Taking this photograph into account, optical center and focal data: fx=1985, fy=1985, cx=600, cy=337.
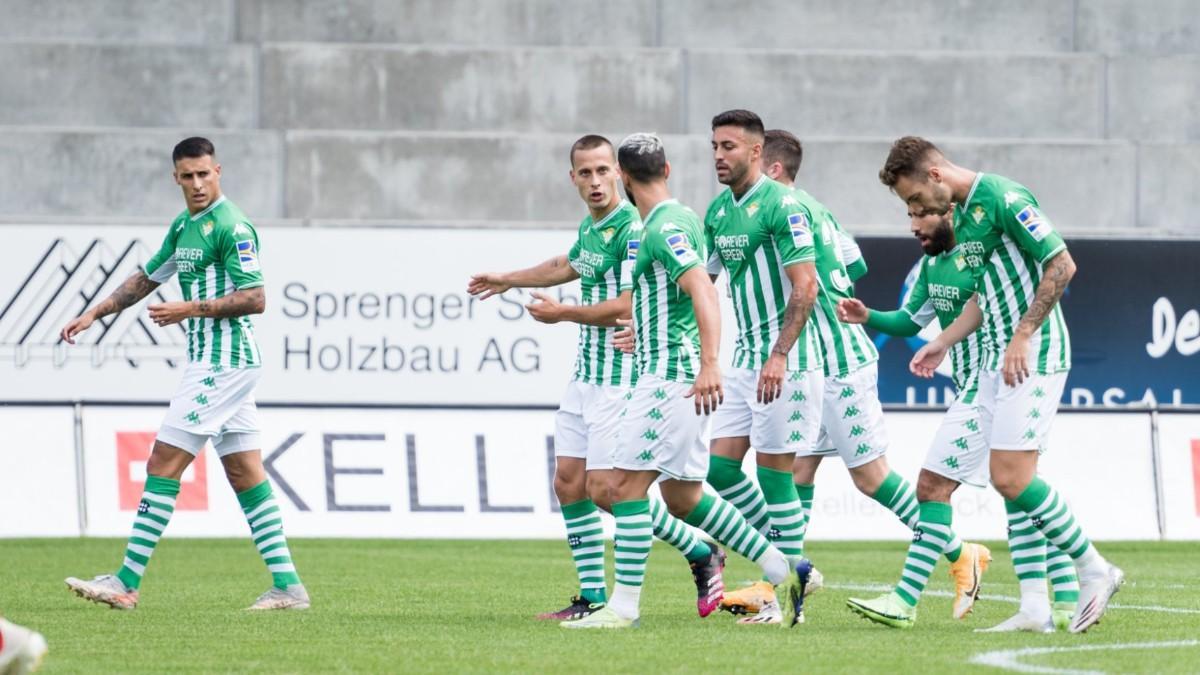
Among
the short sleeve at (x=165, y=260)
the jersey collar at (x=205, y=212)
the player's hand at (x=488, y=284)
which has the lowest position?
the player's hand at (x=488, y=284)

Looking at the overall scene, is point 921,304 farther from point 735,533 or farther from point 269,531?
point 269,531

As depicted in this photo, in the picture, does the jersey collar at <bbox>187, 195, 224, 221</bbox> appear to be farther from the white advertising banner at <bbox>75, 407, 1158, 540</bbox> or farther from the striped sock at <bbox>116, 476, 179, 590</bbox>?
the white advertising banner at <bbox>75, 407, 1158, 540</bbox>

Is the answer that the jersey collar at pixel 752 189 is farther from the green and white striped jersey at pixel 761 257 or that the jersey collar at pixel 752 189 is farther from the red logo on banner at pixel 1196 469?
the red logo on banner at pixel 1196 469

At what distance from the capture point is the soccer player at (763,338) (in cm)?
852

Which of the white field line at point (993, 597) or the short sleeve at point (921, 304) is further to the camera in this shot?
the white field line at point (993, 597)

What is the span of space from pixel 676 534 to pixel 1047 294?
7.00ft

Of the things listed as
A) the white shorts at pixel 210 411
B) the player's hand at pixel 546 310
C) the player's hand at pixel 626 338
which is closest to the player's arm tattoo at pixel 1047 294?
the player's hand at pixel 626 338

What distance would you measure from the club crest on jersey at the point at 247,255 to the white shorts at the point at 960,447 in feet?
10.6

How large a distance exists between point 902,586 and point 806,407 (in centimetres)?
111

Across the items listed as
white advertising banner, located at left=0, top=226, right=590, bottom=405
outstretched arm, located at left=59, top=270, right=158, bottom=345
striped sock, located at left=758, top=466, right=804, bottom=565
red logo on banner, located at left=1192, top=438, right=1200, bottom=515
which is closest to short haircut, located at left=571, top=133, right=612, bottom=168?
striped sock, located at left=758, top=466, right=804, bottom=565

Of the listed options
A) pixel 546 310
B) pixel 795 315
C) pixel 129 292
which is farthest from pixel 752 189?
pixel 129 292

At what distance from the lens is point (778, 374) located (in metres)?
8.27

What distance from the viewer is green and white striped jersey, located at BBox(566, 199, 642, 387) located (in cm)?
866

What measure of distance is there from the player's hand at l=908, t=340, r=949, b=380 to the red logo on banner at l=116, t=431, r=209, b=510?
7872mm
